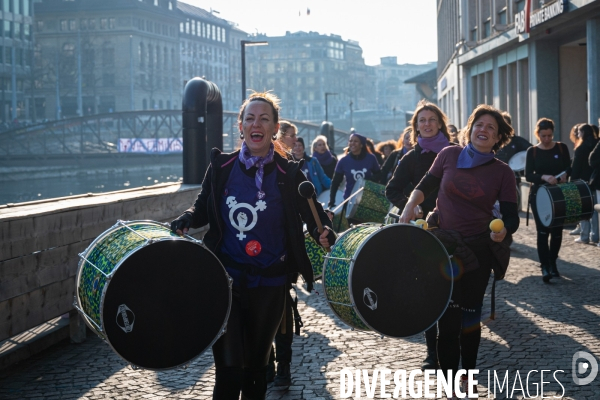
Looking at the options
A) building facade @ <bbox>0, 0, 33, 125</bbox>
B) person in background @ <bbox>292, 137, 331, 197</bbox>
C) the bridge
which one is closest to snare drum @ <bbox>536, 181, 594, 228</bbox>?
person in background @ <bbox>292, 137, 331, 197</bbox>

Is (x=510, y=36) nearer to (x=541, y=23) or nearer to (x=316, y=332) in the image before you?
(x=541, y=23)

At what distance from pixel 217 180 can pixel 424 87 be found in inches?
3035

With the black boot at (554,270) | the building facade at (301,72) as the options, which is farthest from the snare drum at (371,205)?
the building facade at (301,72)

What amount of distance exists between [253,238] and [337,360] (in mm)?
2674

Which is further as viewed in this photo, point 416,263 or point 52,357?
point 52,357

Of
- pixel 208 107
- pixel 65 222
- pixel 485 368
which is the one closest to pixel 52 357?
pixel 65 222

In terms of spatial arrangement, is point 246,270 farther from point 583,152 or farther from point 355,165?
point 583,152

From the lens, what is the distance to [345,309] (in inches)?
186

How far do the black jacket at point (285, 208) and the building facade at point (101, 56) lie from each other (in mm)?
107727

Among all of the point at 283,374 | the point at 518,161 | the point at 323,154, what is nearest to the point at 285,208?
the point at 283,374

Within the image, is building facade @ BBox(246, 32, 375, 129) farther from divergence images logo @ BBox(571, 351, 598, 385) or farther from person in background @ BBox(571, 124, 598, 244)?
divergence images logo @ BBox(571, 351, 598, 385)

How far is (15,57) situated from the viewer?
96438 mm

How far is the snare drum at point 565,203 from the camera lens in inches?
410

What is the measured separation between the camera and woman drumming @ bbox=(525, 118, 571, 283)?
1076 cm
